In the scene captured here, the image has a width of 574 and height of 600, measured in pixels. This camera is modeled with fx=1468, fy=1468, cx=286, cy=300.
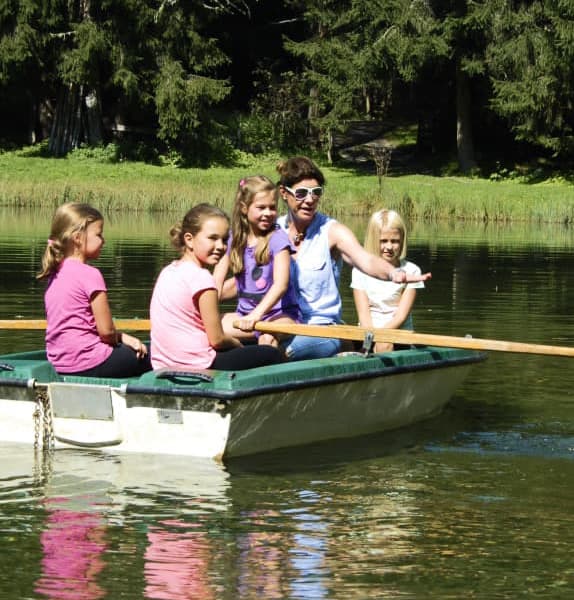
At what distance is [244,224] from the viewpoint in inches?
318

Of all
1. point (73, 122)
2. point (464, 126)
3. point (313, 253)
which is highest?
point (73, 122)

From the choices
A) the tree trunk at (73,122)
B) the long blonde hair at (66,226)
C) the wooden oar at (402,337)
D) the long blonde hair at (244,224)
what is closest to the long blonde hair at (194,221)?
the long blonde hair at (66,226)

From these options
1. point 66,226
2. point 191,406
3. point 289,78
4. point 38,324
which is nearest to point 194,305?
point 191,406

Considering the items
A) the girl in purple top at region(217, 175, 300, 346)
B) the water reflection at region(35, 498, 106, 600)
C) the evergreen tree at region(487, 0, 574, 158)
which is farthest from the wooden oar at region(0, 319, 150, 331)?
the evergreen tree at region(487, 0, 574, 158)

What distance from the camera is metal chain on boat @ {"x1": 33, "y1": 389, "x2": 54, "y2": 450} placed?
742 centimetres

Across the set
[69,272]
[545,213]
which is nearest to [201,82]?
[545,213]

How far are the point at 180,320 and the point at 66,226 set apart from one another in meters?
0.74

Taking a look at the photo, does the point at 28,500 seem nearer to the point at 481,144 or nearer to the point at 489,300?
the point at 489,300

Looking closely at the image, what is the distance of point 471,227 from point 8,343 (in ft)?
60.2

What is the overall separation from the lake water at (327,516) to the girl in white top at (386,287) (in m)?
0.70

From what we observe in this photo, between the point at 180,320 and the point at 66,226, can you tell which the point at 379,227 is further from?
the point at 66,226

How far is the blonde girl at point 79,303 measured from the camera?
7.41 m

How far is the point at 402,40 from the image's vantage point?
121 ft

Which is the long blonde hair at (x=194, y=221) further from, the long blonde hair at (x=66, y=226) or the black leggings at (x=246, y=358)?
the black leggings at (x=246, y=358)
